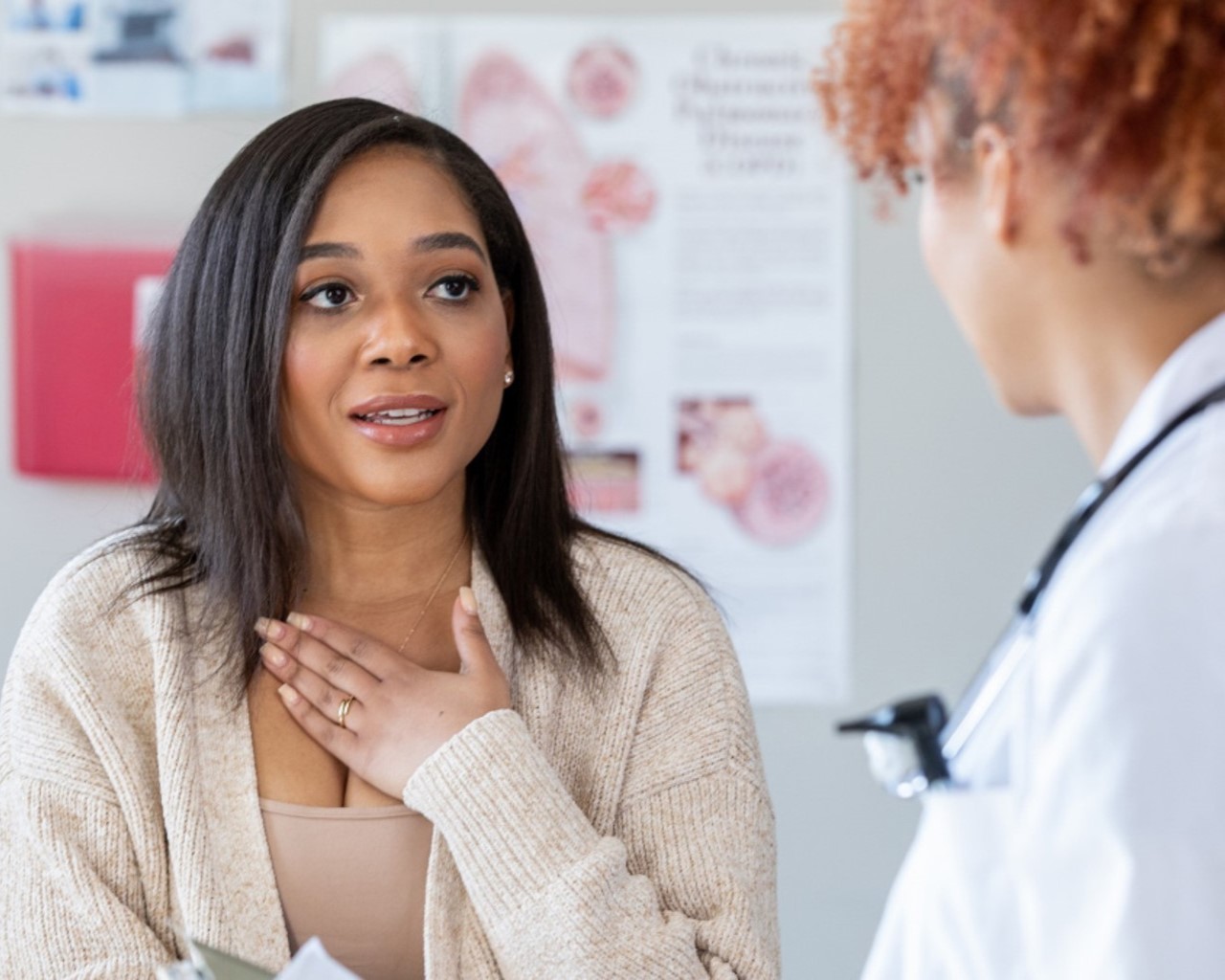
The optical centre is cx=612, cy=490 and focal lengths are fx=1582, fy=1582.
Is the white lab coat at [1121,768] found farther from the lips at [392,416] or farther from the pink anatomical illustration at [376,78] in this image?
the pink anatomical illustration at [376,78]

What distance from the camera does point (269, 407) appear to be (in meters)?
1.58

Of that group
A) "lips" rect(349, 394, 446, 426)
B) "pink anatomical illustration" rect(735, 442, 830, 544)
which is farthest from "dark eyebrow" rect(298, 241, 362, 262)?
"pink anatomical illustration" rect(735, 442, 830, 544)

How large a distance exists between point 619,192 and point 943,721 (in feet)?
6.14

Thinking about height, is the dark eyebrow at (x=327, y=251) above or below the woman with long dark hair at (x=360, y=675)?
above

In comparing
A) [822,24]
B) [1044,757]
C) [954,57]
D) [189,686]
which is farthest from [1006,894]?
[822,24]

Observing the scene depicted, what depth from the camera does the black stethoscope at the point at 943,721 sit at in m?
0.85

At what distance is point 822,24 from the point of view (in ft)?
8.57

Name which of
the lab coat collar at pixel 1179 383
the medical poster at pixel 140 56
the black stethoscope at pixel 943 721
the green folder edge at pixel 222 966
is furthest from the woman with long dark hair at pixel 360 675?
the medical poster at pixel 140 56

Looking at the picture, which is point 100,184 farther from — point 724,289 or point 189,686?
point 189,686

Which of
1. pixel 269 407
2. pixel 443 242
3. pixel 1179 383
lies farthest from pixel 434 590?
pixel 1179 383

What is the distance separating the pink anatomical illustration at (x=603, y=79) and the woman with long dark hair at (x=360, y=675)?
0.95 m

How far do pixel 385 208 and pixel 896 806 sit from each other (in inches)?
58.6

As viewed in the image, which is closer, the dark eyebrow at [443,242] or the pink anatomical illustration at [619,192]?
the dark eyebrow at [443,242]

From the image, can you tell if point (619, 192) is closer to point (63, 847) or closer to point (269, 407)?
point (269, 407)
